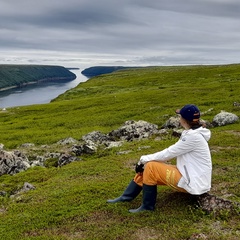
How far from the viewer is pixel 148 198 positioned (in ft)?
40.9

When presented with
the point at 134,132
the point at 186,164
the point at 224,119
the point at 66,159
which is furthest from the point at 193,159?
the point at 224,119

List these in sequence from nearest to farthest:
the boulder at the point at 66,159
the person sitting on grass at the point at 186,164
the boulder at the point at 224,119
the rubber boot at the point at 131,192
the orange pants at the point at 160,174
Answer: the person sitting on grass at the point at 186,164 → the orange pants at the point at 160,174 → the rubber boot at the point at 131,192 → the boulder at the point at 66,159 → the boulder at the point at 224,119

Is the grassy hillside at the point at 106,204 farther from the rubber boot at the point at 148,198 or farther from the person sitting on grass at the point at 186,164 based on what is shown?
the person sitting on grass at the point at 186,164

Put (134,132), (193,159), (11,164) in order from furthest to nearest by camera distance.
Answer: (134,132)
(11,164)
(193,159)

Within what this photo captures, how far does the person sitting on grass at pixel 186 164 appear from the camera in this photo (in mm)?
11680

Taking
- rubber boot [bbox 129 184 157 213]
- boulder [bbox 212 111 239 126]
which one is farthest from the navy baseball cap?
boulder [bbox 212 111 239 126]

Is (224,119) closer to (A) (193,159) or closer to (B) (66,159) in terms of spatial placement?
(B) (66,159)

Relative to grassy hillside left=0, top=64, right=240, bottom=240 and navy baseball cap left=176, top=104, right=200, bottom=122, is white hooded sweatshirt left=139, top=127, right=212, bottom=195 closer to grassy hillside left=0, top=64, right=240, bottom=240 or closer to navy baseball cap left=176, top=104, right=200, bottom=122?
navy baseball cap left=176, top=104, right=200, bottom=122

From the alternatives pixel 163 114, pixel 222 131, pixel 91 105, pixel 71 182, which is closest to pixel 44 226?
pixel 71 182

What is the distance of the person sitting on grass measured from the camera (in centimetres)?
1168

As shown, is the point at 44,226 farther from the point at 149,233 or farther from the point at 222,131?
the point at 222,131

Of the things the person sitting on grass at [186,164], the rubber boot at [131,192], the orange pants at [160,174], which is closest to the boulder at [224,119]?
the rubber boot at [131,192]

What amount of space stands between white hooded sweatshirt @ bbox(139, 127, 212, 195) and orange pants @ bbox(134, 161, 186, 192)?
0.23 m

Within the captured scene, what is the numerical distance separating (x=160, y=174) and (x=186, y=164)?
0.97 m
